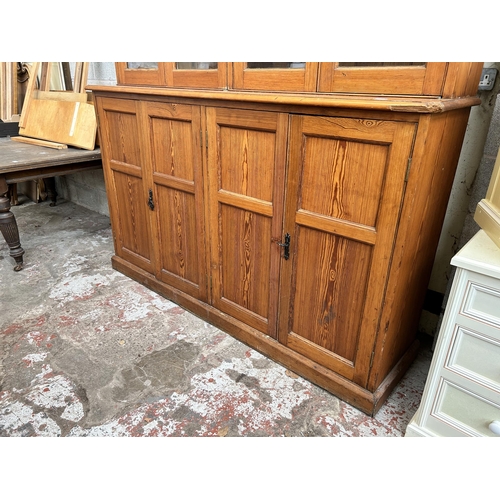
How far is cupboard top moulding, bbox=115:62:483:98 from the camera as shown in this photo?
3.85 feet

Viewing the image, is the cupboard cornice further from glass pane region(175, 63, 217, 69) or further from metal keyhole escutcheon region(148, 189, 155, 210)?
metal keyhole escutcheon region(148, 189, 155, 210)

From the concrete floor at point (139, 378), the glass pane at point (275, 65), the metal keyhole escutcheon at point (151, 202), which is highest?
the glass pane at point (275, 65)

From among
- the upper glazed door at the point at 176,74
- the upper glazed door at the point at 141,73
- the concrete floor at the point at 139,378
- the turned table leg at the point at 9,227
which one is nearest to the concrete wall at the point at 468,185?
the concrete floor at the point at 139,378

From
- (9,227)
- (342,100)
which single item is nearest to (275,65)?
(342,100)

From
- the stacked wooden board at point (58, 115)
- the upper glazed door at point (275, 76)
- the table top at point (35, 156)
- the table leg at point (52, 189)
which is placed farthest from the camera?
the table leg at point (52, 189)

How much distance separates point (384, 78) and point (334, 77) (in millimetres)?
193

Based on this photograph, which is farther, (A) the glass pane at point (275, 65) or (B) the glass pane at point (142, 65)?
(B) the glass pane at point (142, 65)

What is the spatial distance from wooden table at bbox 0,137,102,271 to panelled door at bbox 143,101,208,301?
1.03 meters

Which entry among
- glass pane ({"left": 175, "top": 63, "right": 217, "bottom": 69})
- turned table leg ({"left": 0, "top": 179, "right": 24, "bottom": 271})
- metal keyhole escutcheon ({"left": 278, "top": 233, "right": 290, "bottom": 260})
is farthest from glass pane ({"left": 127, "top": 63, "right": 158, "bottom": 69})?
turned table leg ({"left": 0, "top": 179, "right": 24, "bottom": 271})

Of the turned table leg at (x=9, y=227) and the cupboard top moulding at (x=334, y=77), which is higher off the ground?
the cupboard top moulding at (x=334, y=77)

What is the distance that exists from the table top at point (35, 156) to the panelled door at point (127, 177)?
1.74 ft

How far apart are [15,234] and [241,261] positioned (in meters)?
1.92

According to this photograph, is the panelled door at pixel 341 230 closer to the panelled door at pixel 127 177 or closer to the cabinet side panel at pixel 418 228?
the cabinet side panel at pixel 418 228

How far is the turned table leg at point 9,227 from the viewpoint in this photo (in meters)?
2.62
